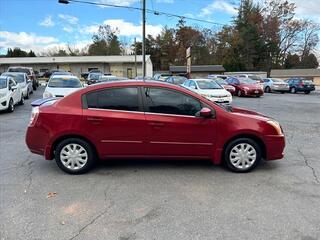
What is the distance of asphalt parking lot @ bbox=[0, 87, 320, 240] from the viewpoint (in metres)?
3.96

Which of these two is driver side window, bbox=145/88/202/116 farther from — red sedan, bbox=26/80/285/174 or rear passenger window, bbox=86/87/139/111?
rear passenger window, bbox=86/87/139/111

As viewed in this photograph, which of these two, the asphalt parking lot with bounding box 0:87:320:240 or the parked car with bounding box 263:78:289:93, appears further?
the parked car with bounding box 263:78:289:93

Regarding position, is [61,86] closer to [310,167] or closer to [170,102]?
[170,102]

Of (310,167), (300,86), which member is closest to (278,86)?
(300,86)

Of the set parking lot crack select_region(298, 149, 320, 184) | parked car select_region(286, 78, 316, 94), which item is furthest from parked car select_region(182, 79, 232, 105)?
parked car select_region(286, 78, 316, 94)

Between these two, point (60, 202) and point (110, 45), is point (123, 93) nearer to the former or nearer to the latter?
point (60, 202)

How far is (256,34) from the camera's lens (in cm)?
7062

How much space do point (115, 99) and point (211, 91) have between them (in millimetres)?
12388

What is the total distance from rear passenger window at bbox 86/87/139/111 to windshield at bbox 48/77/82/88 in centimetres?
923

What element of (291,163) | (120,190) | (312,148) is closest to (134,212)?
(120,190)

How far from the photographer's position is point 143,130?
19.3 feet

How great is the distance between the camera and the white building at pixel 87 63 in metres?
62.8

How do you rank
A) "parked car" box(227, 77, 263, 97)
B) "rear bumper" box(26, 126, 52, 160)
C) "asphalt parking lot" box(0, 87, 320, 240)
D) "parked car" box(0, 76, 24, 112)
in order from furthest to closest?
"parked car" box(227, 77, 263, 97)
"parked car" box(0, 76, 24, 112)
"rear bumper" box(26, 126, 52, 160)
"asphalt parking lot" box(0, 87, 320, 240)

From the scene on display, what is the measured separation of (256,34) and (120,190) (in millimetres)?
70689
